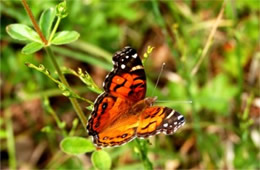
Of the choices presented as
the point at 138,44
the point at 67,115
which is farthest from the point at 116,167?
the point at 138,44

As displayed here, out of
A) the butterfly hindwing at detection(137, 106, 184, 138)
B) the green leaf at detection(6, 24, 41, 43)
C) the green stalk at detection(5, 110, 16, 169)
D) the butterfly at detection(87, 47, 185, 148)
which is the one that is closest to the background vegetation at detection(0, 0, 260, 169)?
the green stalk at detection(5, 110, 16, 169)

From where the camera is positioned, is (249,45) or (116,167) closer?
(116,167)

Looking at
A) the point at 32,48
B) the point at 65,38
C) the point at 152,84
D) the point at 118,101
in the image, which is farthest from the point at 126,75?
the point at 152,84

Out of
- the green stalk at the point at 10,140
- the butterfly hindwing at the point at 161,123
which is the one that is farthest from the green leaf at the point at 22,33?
the green stalk at the point at 10,140

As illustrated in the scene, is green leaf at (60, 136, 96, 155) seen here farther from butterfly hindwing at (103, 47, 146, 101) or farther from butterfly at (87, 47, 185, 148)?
butterfly hindwing at (103, 47, 146, 101)

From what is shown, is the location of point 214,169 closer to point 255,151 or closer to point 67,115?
point 255,151

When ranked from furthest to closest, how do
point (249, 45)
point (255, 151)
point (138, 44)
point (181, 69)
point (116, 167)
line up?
point (138, 44) → point (249, 45) → point (116, 167) → point (255, 151) → point (181, 69)
